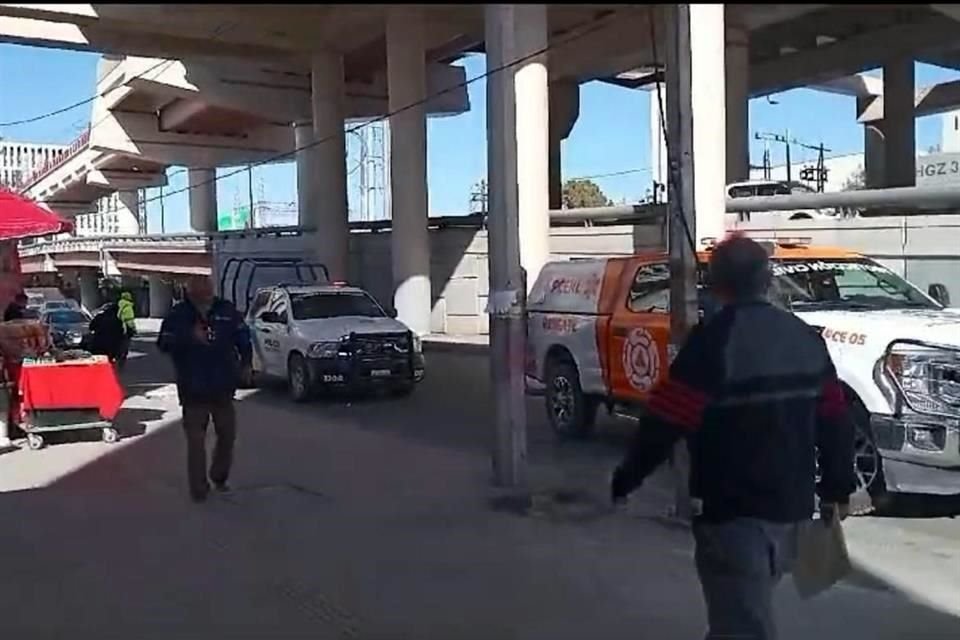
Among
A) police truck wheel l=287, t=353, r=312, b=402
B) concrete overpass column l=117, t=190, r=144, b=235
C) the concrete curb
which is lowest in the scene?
the concrete curb

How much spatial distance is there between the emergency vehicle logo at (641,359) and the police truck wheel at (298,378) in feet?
24.1

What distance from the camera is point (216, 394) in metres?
9.34

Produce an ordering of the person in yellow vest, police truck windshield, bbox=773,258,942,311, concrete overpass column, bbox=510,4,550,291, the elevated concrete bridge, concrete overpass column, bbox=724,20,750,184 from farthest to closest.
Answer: concrete overpass column, bbox=724,20,750,184, the elevated concrete bridge, concrete overpass column, bbox=510,4,550,291, the person in yellow vest, police truck windshield, bbox=773,258,942,311

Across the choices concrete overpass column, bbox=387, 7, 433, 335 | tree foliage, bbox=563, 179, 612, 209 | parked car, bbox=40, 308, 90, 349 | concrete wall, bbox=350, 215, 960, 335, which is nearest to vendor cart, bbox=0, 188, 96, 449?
concrete wall, bbox=350, 215, 960, 335

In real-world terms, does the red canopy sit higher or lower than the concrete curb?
higher

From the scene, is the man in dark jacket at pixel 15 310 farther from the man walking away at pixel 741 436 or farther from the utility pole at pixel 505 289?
the man walking away at pixel 741 436

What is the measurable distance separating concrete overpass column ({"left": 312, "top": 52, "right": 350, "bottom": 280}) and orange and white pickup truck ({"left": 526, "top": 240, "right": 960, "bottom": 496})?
26327mm

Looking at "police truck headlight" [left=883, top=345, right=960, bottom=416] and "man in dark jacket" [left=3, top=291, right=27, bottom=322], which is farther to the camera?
"man in dark jacket" [left=3, top=291, right=27, bottom=322]

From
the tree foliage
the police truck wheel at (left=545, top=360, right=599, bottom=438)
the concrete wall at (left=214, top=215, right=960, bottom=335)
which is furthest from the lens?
the tree foliage

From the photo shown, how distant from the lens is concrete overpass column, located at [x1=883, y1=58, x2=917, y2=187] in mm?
46562

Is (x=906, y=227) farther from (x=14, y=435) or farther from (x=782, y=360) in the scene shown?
(x=782, y=360)

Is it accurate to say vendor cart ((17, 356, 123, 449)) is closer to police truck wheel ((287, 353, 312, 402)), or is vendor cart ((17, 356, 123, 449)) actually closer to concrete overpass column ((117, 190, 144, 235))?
police truck wheel ((287, 353, 312, 402))

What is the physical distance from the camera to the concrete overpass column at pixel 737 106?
126ft

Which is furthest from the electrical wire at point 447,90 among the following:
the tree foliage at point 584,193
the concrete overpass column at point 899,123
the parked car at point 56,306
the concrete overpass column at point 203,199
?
the tree foliage at point 584,193
